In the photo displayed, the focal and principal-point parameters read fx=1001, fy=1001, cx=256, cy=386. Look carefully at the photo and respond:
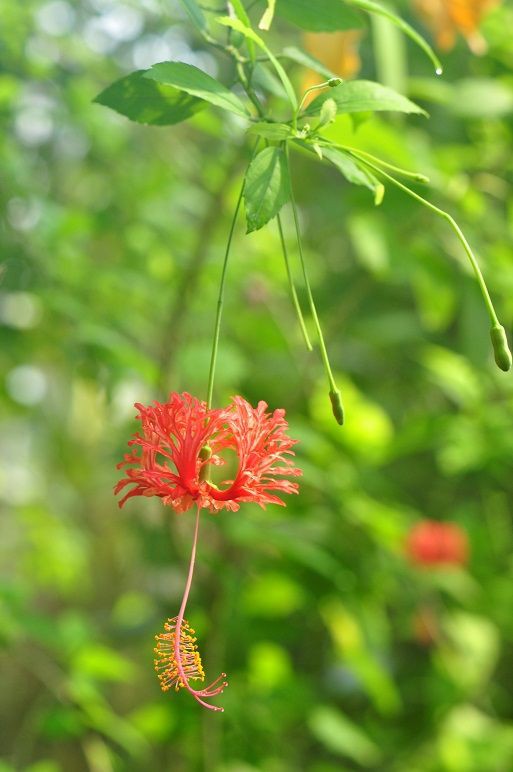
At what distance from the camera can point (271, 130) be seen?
51 cm

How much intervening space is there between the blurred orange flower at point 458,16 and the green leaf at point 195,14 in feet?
1.56

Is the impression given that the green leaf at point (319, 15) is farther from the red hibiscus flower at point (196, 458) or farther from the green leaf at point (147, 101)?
the red hibiscus flower at point (196, 458)

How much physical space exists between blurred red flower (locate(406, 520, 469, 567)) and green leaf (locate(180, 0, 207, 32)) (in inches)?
47.2

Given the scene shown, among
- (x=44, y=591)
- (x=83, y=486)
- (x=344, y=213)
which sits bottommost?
(x=44, y=591)

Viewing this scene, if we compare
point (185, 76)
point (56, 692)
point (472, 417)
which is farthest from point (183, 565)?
point (185, 76)

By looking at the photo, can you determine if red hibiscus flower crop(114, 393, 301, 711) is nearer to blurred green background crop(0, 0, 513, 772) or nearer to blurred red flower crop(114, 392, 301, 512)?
blurred red flower crop(114, 392, 301, 512)

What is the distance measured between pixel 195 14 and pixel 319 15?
9 centimetres

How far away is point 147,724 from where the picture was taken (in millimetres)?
1441

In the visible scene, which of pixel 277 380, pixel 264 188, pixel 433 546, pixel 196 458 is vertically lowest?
pixel 433 546

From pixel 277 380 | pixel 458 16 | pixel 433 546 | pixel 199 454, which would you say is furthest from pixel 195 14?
pixel 433 546

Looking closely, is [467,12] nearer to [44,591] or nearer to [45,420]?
[45,420]

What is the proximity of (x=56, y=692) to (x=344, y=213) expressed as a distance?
28.2 inches

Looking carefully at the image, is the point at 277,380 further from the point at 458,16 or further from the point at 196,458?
the point at 196,458

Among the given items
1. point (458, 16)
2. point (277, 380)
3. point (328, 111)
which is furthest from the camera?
point (277, 380)
